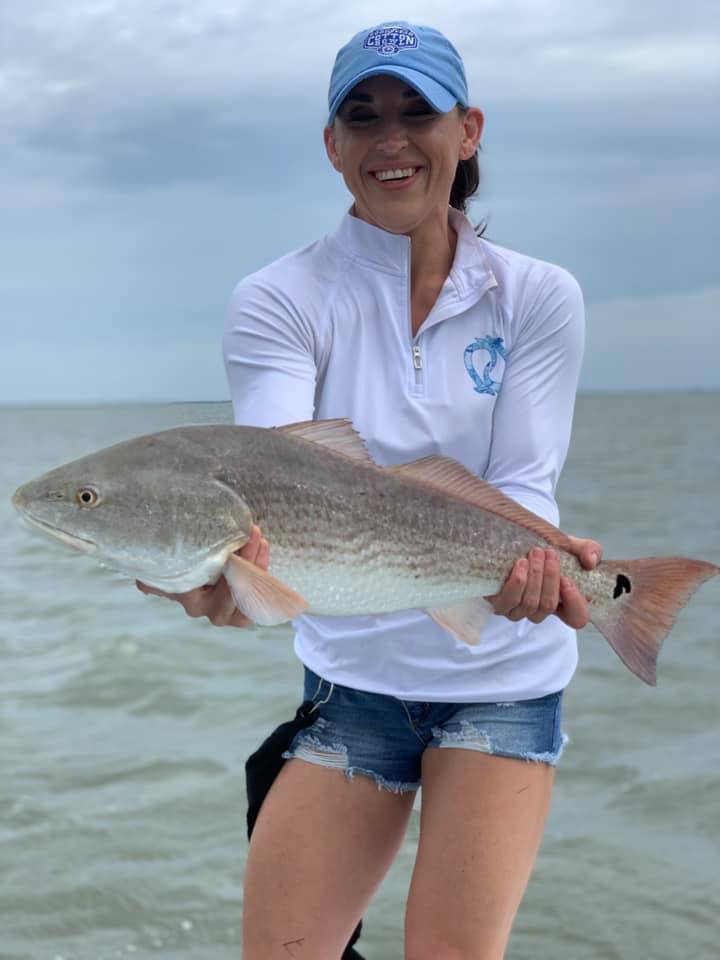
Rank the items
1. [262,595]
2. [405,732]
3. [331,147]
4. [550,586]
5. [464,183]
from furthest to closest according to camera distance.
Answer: [464,183]
[331,147]
[405,732]
[550,586]
[262,595]

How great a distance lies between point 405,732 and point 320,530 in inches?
30.3

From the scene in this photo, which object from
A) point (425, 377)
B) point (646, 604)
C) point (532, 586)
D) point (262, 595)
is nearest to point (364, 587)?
point (262, 595)

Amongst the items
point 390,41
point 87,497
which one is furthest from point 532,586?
point 390,41

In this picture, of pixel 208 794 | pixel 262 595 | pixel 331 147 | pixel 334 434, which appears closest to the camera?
pixel 262 595

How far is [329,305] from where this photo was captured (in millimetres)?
3287

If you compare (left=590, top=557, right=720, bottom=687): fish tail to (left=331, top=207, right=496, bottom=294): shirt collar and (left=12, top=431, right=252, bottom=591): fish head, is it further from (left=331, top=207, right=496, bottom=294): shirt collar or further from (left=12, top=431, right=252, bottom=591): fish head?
(left=12, top=431, right=252, bottom=591): fish head

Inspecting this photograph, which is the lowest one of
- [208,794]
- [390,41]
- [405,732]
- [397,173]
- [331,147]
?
[208,794]

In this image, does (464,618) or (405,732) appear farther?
(405,732)

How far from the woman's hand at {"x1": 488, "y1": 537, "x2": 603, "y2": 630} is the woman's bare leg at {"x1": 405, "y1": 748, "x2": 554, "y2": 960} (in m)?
0.42

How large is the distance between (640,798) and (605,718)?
5.26ft

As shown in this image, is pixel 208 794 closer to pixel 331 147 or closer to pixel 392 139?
pixel 331 147

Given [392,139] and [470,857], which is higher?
[392,139]

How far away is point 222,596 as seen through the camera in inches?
112

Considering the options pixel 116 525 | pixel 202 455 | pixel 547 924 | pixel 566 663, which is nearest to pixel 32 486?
pixel 116 525
